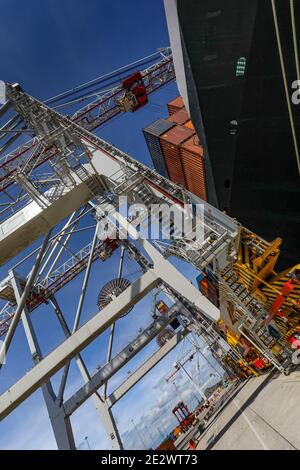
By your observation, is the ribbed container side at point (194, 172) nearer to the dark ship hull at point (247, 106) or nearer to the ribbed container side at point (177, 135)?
the ribbed container side at point (177, 135)

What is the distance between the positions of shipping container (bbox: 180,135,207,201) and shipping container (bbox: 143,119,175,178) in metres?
3.10

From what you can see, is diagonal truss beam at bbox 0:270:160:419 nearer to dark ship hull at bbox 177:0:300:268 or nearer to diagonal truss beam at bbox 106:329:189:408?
dark ship hull at bbox 177:0:300:268

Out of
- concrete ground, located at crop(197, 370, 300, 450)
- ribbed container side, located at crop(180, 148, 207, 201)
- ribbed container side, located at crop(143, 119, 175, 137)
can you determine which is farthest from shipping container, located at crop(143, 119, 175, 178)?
concrete ground, located at crop(197, 370, 300, 450)

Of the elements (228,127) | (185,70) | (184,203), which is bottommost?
(184,203)

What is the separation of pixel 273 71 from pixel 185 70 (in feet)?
10.6

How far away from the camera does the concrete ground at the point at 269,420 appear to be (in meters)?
5.74

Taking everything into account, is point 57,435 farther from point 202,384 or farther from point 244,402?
point 202,384

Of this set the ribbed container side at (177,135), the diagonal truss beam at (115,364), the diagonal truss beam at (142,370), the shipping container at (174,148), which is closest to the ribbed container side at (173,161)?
the shipping container at (174,148)

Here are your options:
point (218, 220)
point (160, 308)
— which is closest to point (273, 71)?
point (218, 220)

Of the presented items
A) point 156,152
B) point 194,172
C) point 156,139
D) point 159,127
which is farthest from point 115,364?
point 159,127

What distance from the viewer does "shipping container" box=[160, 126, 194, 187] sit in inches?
747

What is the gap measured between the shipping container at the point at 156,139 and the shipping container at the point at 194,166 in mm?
3103

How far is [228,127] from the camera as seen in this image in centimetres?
1102
